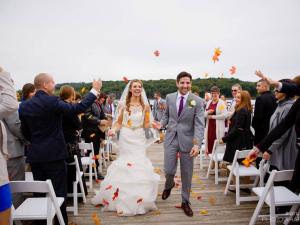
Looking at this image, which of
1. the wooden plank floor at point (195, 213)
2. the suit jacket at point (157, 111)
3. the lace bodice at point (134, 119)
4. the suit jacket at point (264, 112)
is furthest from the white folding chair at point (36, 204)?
the suit jacket at point (157, 111)

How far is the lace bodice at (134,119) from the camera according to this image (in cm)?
477

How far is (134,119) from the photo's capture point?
4773mm

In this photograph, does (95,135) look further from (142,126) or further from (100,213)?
(100,213)

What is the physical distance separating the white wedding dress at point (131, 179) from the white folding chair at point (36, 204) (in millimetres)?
1388

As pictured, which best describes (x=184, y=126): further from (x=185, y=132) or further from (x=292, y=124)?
(x=292, y=124)

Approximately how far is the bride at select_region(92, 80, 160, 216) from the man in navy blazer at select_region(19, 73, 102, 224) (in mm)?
1231

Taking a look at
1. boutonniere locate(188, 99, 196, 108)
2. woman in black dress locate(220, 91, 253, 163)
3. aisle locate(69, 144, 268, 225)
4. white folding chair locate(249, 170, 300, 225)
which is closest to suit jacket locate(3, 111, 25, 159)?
aisle locate(69, 144, 268, 225)

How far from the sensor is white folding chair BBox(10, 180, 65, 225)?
2.44 meters

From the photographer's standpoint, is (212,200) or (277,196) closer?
(277,196)

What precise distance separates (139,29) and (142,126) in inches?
311

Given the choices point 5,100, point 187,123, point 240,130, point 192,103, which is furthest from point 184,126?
point 5,100

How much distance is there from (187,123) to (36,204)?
7.95 feet

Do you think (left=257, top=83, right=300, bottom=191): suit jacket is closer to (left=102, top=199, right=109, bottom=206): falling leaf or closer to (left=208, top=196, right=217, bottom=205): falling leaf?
(left=208, top=196, right=217, bottom=205): falling leaf

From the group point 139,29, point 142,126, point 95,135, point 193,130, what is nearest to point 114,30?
point 139,29
